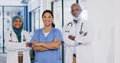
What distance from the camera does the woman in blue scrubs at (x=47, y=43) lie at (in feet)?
11.5

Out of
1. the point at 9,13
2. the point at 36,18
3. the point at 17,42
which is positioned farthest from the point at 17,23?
the point at 9,13

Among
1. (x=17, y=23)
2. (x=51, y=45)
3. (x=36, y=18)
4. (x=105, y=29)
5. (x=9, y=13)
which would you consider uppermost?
(x=9, y=13)

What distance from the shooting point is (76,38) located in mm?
4012

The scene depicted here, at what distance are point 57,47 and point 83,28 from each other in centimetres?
69

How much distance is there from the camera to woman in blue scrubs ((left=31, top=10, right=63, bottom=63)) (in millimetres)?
3510

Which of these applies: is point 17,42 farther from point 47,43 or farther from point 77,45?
point 77,45

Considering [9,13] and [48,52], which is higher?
[9,13]

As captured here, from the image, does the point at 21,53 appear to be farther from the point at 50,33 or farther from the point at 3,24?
the point at 3,24

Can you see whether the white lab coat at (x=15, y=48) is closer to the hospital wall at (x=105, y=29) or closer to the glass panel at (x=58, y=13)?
the hospital wall at (x=105, y=29)

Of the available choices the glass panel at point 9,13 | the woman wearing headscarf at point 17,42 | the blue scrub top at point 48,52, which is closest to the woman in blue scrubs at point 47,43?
the blue scrub top at point 48,52

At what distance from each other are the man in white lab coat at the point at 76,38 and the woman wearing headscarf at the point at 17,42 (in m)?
0.68

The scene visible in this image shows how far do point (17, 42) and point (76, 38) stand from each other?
1.01 meters

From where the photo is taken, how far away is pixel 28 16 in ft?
48.0

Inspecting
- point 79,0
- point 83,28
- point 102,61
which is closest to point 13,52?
point 83,28
